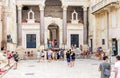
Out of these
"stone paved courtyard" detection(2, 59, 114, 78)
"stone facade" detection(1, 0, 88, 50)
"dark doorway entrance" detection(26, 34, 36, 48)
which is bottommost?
"stone paved courtyard" detection(2, 59, 114, 78)

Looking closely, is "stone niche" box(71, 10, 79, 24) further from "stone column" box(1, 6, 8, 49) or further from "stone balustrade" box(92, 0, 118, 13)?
"stone column" box(1, 6, 8, 49)

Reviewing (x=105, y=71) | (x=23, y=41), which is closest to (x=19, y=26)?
(x=23, y=41)

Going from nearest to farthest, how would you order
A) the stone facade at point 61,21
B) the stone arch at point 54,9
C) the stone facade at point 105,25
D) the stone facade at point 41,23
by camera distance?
1. the stone facade at point 105,25
2. the stone facade at point 61,21
3. the stone facade at point 41,23
4. the stone arch at point 54,9

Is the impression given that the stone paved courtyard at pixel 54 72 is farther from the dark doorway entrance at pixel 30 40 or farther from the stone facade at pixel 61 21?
the dark doorway entrance at pixel 30 40

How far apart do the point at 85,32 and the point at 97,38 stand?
12.3ft

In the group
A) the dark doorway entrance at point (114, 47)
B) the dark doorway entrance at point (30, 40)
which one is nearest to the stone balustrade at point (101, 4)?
the dark doorway entrance at point (114, 47)

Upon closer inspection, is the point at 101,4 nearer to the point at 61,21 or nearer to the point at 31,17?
the point at 61,21

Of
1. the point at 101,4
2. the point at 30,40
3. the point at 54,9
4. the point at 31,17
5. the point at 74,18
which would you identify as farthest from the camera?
the point at 54,9

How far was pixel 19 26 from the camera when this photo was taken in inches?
1690

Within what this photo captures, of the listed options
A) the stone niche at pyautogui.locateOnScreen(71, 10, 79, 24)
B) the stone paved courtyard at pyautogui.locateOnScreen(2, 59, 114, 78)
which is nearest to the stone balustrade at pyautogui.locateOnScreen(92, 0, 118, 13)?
the stone niche at pyautogui.locateOnScreen(71, 10, 79, 24)

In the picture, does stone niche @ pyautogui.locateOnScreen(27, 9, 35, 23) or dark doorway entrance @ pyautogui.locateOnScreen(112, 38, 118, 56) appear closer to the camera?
dark doorway entrance @ pyautogui.locateOnScreen(112, 38, 118, 56)

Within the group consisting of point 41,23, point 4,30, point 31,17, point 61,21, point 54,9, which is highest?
point 54,9

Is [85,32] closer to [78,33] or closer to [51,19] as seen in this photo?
[78,33]

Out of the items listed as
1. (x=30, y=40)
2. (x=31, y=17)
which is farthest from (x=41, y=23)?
(x=30, y=40)
